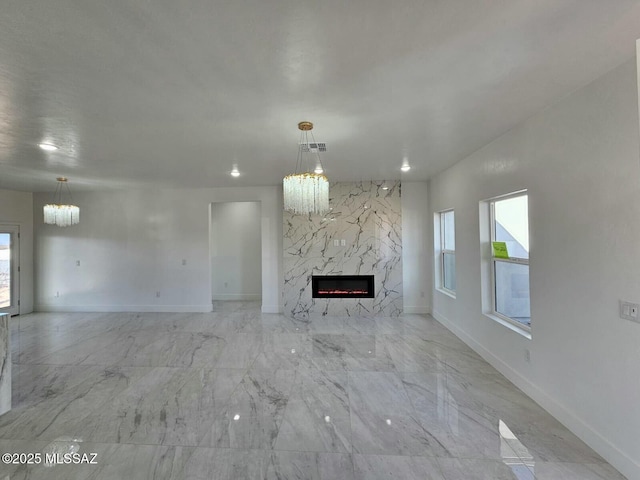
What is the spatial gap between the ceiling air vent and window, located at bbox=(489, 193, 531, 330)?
218 cm

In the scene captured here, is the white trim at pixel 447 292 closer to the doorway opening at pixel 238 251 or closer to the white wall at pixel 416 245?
the white wall at pixel 416 245

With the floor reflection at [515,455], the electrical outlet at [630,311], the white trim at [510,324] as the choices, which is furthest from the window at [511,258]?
the floor reflection at [515,455]

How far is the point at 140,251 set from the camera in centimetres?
667

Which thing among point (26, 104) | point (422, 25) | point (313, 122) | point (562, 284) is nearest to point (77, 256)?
point (26, 104)

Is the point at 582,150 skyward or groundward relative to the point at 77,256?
skyward

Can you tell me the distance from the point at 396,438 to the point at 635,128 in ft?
8.71

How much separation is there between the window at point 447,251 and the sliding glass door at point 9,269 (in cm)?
876

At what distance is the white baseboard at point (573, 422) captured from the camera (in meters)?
1.94

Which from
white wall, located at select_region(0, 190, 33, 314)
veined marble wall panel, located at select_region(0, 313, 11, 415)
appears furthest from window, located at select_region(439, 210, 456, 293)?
white wall, located at select_region(0, 190, 33, 314)

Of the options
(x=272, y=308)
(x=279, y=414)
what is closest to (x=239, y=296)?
(x=272, y=308)

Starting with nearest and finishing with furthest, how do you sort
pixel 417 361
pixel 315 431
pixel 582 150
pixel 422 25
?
pixel 422 25 < pixel 582 150 < pixel 315 431 < pixel 417 361

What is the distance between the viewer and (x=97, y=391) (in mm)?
3076

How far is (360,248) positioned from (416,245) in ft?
3.74

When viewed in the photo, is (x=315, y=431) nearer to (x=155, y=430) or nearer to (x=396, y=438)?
(x=396, y=438)
